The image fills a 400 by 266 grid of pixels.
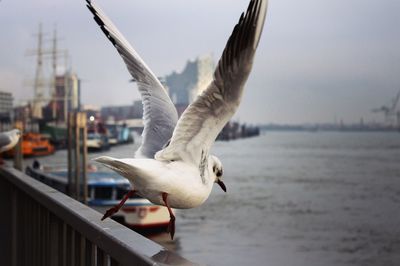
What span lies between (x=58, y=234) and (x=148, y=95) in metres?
0.39

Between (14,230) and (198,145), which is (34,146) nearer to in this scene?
(14,230)

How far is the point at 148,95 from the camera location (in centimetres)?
144

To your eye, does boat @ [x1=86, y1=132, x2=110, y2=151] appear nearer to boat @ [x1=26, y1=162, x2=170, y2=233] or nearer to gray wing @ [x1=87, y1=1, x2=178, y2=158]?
boat @ [x1=26, y1=162, x2=170, y2=233]

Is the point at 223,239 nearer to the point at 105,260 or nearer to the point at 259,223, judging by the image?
the point at 259,223

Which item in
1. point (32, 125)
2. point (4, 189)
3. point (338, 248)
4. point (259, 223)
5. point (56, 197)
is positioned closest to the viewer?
point (56, 197)

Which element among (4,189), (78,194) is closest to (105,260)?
(4,189)

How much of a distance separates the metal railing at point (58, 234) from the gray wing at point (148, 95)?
0.22 metres

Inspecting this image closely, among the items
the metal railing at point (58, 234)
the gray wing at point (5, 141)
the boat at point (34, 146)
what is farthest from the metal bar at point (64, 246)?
the boat at point (34, 146)

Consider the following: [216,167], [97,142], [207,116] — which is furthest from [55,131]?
[207,116]

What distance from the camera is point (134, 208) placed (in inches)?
413

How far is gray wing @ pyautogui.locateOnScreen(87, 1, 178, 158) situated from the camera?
132 centimetres

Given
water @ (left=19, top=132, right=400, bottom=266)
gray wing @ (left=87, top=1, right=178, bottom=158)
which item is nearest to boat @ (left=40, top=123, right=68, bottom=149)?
water @ (left=19, top=132, right=400, bottom=266)

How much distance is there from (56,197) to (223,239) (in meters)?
13.4

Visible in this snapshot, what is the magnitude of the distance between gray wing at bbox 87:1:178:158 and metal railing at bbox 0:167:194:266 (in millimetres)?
218
